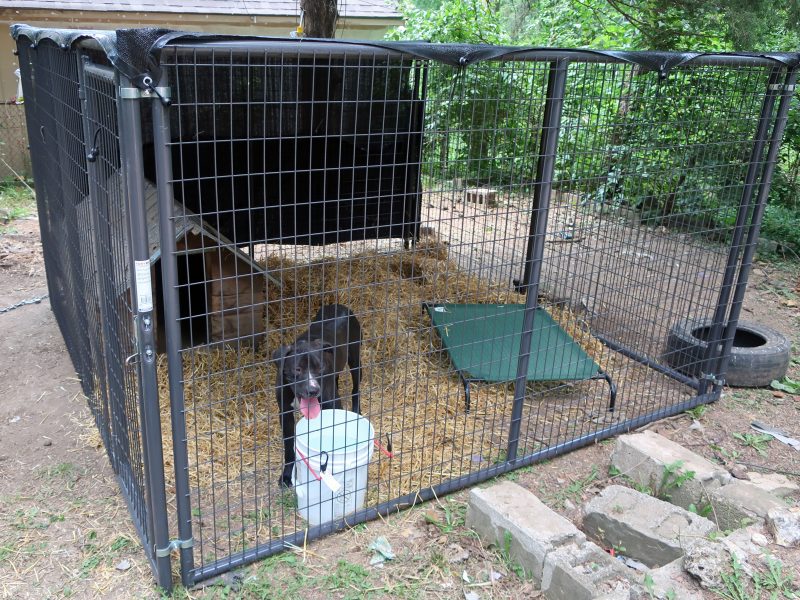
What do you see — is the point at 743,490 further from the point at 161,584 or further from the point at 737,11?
the point at 737,11

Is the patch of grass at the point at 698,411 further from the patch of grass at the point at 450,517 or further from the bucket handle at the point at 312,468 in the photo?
the bucket handle at the point at 312,468

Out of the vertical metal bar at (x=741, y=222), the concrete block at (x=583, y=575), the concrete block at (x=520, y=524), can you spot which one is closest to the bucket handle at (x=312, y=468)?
the concrete block at (x=520, y=524)

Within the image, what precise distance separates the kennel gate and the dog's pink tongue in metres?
0.20

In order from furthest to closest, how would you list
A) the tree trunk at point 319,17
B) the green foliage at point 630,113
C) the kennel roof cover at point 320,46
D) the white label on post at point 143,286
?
the tree trunk at point 319,17 < the green foliage at point 630,113 < the white label on post at point 143,286 < the kennel roof cover at point 320,46

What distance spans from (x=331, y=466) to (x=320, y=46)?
165cm

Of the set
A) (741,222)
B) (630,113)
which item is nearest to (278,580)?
(741,222)

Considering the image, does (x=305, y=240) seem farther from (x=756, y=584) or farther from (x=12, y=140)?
(x=12, y=140)

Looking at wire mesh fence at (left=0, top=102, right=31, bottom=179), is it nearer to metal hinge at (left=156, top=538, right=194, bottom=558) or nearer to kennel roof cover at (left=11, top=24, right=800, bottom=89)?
kennel roof cover at (left=11, top=24, right=800, bottom=89)

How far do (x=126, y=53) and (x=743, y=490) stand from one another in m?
3.02

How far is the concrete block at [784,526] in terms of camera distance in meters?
2.57

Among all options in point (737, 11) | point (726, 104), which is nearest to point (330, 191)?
point (726, 104)

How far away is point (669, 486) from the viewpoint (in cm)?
316

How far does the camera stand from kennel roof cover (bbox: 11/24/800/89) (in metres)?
1.92

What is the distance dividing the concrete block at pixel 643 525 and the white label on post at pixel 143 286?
205 cm
